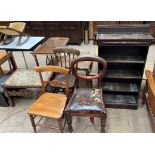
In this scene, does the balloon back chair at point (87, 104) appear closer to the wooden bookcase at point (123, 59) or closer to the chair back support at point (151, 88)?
the wooden bookcase at point (123, 59)

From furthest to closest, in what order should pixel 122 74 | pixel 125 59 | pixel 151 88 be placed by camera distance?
pixel 122 74 → pixel 125 59 → pixel 151 88

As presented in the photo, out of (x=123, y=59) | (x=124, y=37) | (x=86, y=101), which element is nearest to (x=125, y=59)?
(x=123, y=59)

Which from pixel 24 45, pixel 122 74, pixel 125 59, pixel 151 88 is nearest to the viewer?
pixel 151 88

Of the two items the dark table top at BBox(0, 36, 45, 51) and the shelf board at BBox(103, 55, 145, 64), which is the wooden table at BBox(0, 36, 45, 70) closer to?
the dark table top at BBox(0, 36, 45, 51)

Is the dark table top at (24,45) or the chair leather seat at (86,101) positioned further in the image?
the dark table top at (24,45)

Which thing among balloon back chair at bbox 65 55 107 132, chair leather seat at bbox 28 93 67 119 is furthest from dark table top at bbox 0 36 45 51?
balloon back chair at bbox 65 55 107 132

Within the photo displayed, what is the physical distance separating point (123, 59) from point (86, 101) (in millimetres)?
748

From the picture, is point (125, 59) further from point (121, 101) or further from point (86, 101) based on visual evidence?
point (86, 101)

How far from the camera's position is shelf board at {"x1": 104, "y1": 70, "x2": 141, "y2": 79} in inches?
90.1

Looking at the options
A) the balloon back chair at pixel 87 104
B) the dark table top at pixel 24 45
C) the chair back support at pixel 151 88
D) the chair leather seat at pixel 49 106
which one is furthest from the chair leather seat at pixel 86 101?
the dark table top at pixel 24 45

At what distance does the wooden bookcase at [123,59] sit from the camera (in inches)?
76.0

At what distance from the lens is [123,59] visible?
2209 millimetres

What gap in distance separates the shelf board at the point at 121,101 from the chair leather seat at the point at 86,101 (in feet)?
1.46

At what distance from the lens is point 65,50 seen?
2348mm
